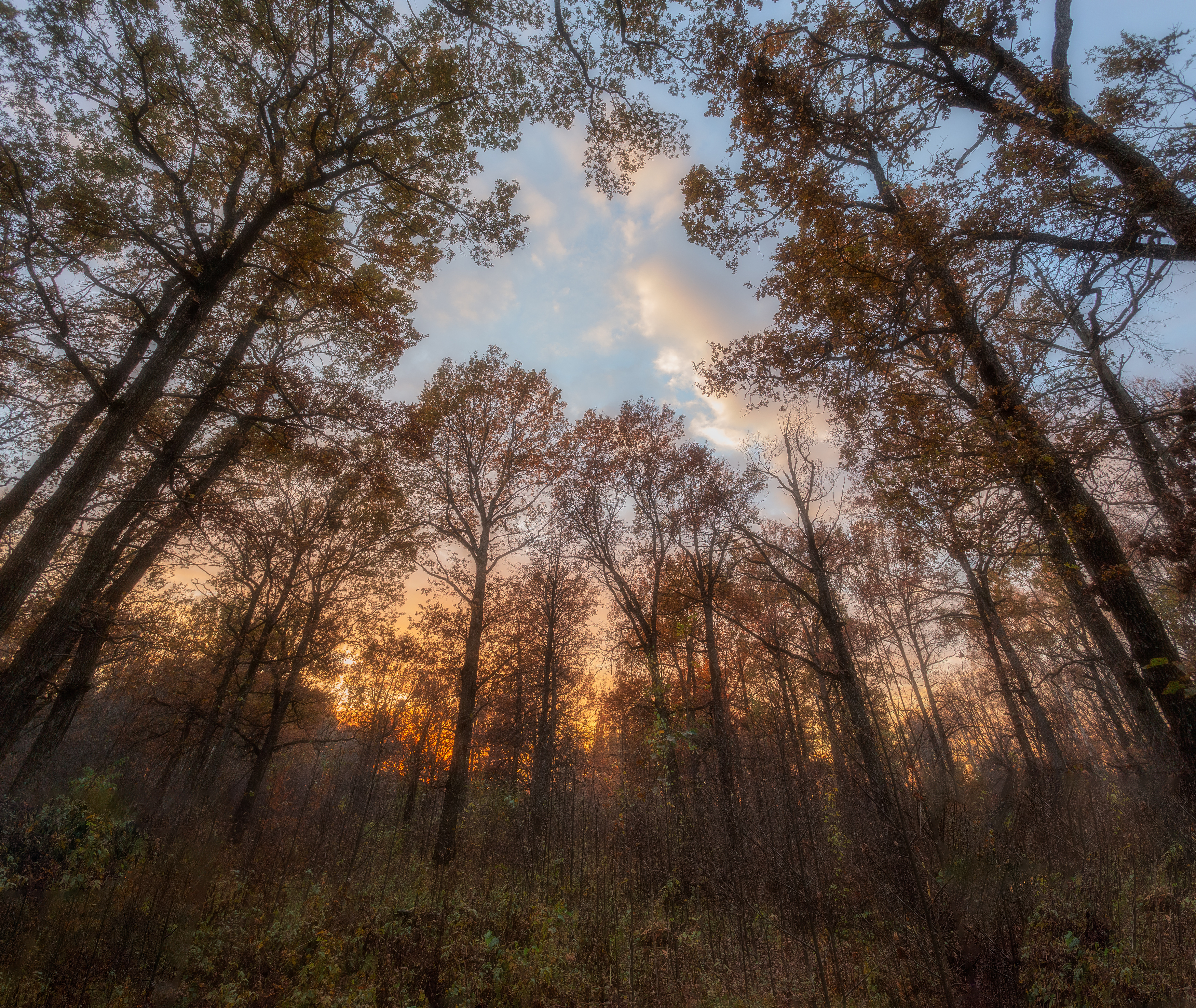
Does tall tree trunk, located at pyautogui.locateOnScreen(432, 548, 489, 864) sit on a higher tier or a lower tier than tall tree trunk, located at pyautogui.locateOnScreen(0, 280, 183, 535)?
lower

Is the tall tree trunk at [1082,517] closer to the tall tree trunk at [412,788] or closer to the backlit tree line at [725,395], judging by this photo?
the backlit tree line at [725,395]

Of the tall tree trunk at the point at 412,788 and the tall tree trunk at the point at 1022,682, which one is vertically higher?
the tall tree trunk at the point at 1022,682

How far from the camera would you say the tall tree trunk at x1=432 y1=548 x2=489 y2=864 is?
8.48 meters

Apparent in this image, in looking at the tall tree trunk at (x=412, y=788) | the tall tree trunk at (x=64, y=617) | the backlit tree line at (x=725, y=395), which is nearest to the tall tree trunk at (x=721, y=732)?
the backlit tree line at (x=725, y=395)

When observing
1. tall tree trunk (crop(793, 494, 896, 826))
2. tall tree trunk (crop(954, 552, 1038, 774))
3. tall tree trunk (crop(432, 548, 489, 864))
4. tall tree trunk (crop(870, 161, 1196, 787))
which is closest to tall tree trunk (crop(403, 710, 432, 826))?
tall tree trunk (crop(432, 548, 489, 864))

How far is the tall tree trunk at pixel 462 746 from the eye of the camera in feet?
27.8

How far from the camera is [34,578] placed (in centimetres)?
441

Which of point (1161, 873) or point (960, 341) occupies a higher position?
point (960, 341)

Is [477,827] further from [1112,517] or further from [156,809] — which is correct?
[1112,517]

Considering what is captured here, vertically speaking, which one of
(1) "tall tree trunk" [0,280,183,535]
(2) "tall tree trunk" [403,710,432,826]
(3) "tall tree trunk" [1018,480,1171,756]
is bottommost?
(2) "tall tree trunk" [403,710,432,826]

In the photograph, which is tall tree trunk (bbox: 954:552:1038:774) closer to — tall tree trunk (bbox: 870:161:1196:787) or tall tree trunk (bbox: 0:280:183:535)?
tall tree trunk (bbox: 870:161:1196:787)

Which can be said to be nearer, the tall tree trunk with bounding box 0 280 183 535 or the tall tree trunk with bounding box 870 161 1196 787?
the tall tree trunk with bounding box 870 161 1196 787

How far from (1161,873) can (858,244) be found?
818 cm

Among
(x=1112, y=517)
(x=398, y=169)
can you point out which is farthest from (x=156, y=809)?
(x=1112, y=517)
